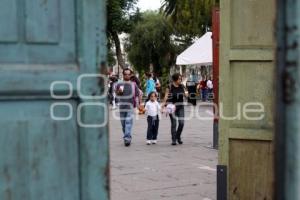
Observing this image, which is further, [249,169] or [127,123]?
[127,123]

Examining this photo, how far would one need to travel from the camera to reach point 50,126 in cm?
193

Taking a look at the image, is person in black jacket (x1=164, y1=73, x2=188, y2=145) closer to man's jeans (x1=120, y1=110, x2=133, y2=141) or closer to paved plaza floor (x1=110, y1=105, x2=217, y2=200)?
paved plaza floor (x1=110, y1=105, x2=217, y2=200)

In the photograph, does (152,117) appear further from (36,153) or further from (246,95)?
(36,153)

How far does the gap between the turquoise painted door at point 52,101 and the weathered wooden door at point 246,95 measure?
7.21 ft

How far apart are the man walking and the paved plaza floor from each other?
0.32 meters

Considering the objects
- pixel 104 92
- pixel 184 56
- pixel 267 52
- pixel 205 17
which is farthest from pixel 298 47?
pixel 205 17

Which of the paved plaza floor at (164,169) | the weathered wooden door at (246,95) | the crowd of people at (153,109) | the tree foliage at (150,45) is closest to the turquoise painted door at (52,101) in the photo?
the weathered wooden door at (246,95)

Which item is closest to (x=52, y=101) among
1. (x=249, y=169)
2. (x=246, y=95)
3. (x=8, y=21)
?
(x=8, y=21)

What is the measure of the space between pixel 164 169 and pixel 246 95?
3.84 meters

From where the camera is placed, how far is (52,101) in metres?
1.94

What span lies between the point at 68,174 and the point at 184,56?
546 inches

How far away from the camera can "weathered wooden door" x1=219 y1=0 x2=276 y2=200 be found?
3.97m

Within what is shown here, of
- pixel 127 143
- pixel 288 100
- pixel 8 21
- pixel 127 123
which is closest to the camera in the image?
pixel 288 100

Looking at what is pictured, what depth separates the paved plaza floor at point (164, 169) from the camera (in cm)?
610
